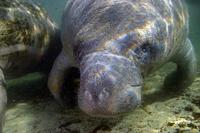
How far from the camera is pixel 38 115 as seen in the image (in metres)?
4.91

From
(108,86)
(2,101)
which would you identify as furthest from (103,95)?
(2,101)

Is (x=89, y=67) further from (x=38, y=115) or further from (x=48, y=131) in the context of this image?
(x=38, y=115)

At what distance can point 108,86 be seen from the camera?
2988 mm

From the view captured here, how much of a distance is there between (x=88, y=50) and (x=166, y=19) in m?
1.21

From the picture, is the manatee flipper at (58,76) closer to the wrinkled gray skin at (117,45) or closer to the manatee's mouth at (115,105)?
the wrinkled gray skin at (117,45)

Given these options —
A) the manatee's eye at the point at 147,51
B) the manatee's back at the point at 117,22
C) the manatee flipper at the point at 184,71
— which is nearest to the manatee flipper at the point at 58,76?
the manatee's back at the point at 117,22

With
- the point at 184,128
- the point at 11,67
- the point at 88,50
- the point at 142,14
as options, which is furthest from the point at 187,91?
the point at 11,67

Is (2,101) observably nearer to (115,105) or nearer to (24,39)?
(24,39)

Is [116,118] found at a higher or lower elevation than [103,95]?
lower

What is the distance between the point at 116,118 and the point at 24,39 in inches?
98.7

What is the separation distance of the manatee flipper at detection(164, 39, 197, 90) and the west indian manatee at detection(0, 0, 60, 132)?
2.62 metres

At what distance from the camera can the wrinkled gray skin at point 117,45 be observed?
301 centimetres

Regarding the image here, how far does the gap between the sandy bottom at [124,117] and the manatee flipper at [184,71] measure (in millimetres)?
196

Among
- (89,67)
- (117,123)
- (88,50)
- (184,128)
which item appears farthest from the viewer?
(117,123)
